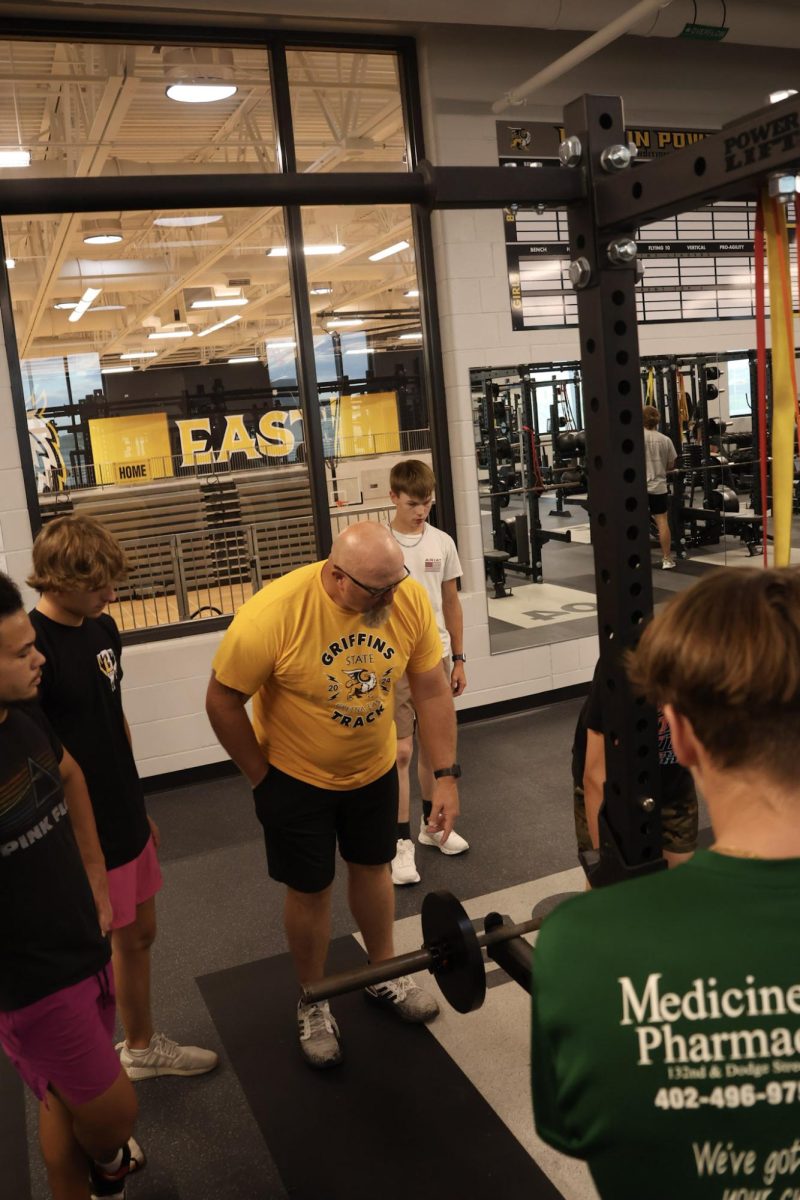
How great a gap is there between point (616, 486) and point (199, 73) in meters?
4.10

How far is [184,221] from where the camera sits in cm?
481

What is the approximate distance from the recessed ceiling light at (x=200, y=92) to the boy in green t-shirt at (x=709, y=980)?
4453 mm

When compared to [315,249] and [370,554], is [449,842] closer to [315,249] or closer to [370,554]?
[370,554]

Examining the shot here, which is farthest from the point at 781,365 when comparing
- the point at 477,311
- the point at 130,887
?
the point at 477,311

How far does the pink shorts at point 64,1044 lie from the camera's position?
1615 mm

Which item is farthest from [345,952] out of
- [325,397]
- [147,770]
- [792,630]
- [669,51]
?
[669,51]

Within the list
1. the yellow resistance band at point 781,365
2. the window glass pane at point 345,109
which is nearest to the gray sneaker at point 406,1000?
the yellow resistance band at point 781,365

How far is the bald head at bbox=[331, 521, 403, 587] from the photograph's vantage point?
7.14 ft

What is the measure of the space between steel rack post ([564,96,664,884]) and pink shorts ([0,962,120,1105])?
925 millimetres

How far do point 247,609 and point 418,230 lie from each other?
11.1ft

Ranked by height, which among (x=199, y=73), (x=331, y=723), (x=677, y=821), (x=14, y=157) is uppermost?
(x=199, y=73)

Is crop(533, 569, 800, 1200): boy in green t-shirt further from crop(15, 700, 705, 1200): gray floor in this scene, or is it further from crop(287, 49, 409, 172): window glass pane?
crop(287, 49, 409, 172): window glass pane

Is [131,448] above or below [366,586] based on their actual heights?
above

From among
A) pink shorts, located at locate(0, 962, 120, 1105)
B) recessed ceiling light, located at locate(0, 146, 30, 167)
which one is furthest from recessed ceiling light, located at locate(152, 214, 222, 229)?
pink shorts, located at locate(0, 962, 120, 1105)
